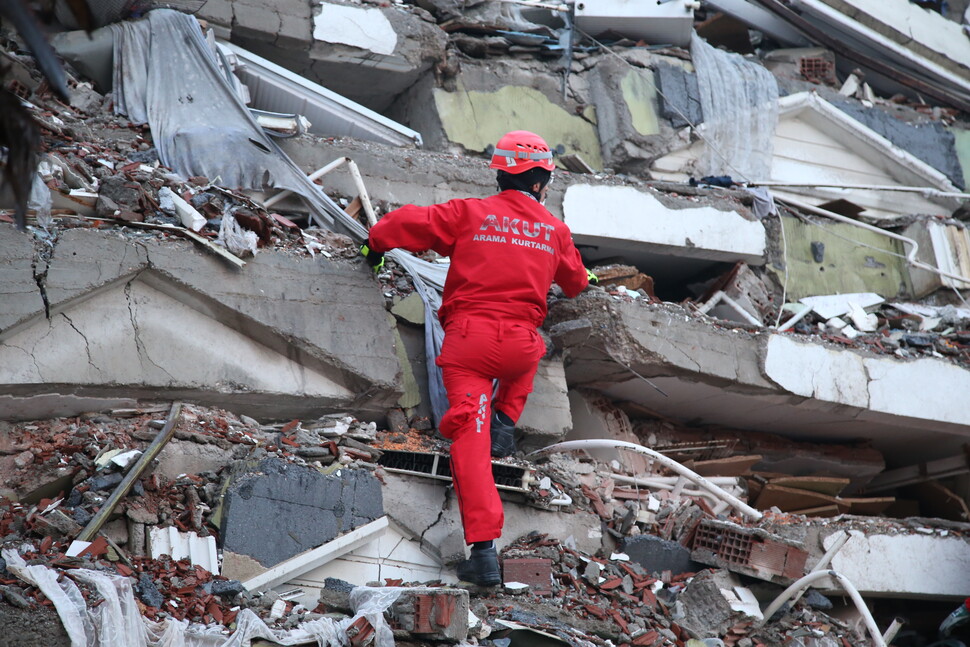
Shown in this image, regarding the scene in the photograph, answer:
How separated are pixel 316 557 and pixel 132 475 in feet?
3.29

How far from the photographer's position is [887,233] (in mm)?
9617

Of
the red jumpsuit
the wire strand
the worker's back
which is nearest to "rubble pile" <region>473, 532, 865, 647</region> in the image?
the red jumpsuit

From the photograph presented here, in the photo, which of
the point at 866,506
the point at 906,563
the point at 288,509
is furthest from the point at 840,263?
the point at 288,509

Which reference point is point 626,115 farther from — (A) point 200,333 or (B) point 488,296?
(A) point 200,333

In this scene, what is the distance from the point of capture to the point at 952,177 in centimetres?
1078

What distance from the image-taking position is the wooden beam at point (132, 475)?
4707 mm

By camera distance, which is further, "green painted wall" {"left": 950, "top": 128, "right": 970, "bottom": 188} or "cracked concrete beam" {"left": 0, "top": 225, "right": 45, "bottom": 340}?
"green painted wall" {"left": 950, "top": 128, "right": 970, "bottom": 188}

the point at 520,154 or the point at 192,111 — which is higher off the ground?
the point at 192,111

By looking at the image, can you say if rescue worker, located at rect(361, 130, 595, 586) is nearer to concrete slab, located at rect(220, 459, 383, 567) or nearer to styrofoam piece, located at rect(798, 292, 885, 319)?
concrete slab, located at rect(220, 459, 383, 567)

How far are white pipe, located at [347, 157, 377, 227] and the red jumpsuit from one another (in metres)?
1.00

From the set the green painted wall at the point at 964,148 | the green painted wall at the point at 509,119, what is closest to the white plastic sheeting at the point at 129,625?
the green painted wall at the point at 509,119

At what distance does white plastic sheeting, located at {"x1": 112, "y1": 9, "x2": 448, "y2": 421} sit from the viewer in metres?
6.86

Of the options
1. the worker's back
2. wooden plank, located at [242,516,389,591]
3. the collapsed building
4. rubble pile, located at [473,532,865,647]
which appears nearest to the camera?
wooden plank, located at [242,516,389,591]

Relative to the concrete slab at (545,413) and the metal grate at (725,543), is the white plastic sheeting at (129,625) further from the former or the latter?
the metal grate at (725,543)
